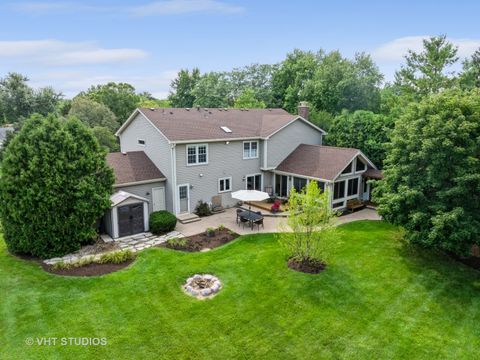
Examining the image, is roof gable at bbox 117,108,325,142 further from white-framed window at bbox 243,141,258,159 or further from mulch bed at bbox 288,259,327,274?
mulch bed at bbox 288,259,327,274

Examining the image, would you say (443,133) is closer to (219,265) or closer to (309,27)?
(219,265)

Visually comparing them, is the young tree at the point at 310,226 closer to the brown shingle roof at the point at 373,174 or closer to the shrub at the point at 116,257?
the shrub at the point at 116,257

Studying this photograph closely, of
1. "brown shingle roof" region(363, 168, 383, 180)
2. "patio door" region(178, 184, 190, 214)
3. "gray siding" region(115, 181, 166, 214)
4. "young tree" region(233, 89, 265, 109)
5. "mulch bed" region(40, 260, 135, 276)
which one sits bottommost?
"mulch bed" region(40, 260, 135, 276)

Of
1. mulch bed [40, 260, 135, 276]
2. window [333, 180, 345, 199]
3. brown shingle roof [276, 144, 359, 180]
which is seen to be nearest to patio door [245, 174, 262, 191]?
brown shingle roof [276, 144, 359, 180]

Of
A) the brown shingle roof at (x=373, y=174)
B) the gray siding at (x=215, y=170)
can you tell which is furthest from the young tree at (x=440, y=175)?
the gray siding at (x=215, y=170)

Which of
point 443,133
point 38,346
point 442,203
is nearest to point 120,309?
point 38,346

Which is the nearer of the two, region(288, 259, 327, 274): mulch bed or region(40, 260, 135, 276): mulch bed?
region(40, 260, 135, 276): mulch bed

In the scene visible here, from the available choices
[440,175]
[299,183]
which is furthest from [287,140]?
[440,175]

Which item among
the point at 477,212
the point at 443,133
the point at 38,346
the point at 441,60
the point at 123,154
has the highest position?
the point at 441,60
